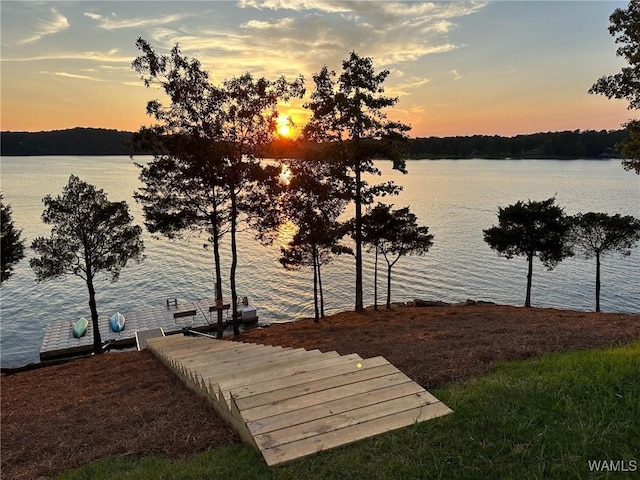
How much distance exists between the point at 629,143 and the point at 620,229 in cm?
1235

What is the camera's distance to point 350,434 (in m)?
4.31

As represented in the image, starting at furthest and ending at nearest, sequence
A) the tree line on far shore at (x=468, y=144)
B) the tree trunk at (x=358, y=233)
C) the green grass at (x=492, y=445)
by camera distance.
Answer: the tree line on far shore at (x=468, y=144) < the tree trunk at (x=358, y=233) < the green grass at (x=492, y=445)

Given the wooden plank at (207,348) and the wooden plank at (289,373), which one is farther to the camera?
the wooden plank at (207,348)

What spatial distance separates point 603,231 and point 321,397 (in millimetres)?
26847

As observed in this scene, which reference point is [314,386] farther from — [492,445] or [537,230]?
[537,230]

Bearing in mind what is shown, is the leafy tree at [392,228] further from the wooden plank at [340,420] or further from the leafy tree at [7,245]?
the wooden plank at [340,420]

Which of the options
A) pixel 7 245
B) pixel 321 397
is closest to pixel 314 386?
pixel 321 397

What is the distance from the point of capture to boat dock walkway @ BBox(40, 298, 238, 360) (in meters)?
24.7

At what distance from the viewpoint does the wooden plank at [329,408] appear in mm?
4488

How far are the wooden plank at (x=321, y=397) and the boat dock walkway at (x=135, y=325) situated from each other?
24069 millimetres

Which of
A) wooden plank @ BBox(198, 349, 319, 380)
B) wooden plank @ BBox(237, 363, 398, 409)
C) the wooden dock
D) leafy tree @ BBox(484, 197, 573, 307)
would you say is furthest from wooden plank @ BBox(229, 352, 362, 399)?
leafy tree @ BBox(484, 197, 573, 307)

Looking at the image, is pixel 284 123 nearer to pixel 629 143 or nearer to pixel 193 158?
pixel 193 158

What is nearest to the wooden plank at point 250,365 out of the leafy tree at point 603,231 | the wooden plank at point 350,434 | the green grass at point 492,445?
the green grass at point 492,445

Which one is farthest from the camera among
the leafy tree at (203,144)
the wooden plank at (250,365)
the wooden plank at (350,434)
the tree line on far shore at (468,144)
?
the tree line on far shore at (468,144)
